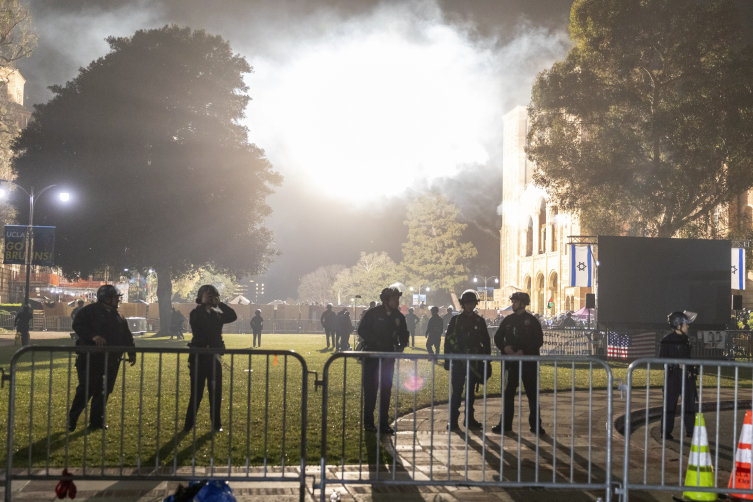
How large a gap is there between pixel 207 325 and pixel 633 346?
18.5 m

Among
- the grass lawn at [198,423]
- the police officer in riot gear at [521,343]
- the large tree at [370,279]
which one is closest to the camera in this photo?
the grass lawn at [198,423]

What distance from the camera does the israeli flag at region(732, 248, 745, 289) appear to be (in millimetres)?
25188

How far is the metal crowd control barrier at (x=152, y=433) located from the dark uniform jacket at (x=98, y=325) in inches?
9.4

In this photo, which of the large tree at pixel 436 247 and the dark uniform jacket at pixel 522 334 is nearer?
the dark uniform jacket at pixel 522 334

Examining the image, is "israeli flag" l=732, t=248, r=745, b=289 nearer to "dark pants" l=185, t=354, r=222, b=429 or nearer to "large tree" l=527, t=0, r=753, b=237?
"large tree" l=527, t=0, r=753, b=237

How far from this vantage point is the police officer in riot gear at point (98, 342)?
7.18m

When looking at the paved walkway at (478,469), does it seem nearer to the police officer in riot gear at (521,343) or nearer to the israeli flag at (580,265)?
the police officer in riot gear at (521,343)

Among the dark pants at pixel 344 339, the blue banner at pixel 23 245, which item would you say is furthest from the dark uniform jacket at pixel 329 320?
the blue banner at pixel 23 245

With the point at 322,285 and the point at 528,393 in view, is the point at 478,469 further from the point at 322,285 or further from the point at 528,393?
the point at 322,285

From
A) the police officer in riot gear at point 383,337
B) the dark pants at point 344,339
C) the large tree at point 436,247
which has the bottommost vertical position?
the dark pants at point 344,339

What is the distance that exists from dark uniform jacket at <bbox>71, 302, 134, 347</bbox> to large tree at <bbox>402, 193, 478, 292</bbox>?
6555 cm

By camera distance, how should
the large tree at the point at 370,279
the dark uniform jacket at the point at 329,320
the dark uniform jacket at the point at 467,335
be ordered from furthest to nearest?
the large tree at the point at 370,279
the dark uniform jacket at the point at 329,320
the dark uniform jacket at the point at 467,335

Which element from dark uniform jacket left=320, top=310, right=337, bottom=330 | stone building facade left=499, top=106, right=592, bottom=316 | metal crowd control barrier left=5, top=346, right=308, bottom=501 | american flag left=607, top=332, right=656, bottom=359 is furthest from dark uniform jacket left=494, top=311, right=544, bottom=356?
stone building facade left=499, top=106, right=592, bottom=316

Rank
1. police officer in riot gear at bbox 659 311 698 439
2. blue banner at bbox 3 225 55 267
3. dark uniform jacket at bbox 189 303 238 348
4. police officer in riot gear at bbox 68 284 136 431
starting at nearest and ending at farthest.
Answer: police officer in riot gear at bbox 68 284 136 431, dark uniform jacket at bbox 189 303 238 348, police officer in riot gear at bbox 659 311 698 439, blue banner at bbox 3 225 55 267
